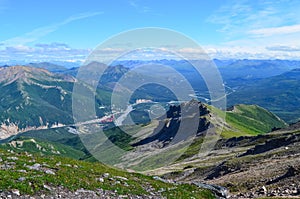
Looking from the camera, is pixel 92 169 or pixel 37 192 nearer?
pixel 37 192

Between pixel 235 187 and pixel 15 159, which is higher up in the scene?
pixel 15 159

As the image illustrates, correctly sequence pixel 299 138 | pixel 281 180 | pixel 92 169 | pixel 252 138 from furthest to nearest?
pixel 252 138 < pixel 299 138 < pixel 281 180 < pixel 92 169

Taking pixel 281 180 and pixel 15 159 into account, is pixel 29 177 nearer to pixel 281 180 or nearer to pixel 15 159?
pixel 15 159

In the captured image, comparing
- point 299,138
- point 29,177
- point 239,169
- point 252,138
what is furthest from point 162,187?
point 252,138

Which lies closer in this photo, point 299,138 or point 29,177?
point 29,177

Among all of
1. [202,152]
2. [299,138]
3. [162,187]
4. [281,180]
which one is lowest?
[202,152]

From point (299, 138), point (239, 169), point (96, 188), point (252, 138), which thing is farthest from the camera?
point (252, 138)

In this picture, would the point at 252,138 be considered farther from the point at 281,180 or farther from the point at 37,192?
the point at 37,192

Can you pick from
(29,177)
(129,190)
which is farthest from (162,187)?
(29,177)

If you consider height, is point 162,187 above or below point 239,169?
above
